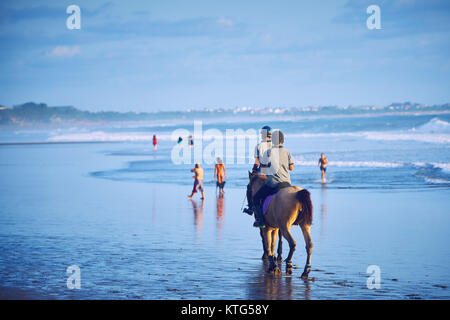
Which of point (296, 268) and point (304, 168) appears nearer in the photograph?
point (296, 268)

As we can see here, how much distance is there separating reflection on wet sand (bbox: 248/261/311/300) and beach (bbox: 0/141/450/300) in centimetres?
2

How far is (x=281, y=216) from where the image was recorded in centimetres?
1002

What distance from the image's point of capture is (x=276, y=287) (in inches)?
362

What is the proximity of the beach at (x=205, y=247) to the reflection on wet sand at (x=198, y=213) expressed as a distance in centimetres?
3

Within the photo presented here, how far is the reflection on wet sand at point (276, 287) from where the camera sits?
8609 millimetres

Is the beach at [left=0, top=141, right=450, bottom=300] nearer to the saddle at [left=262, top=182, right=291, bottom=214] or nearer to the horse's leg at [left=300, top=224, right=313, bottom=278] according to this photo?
the horse's leg at [left=300, top=224, right=313, bottom=278]

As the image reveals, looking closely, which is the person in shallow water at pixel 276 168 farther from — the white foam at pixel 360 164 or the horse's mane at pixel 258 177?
the white foam at pixel 360 164

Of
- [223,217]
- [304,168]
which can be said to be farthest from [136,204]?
[304,168]
